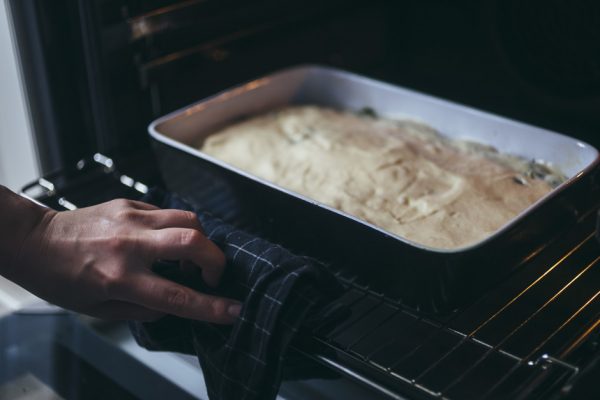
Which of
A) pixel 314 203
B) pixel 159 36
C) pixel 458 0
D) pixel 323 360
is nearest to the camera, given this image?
pixel 323 360

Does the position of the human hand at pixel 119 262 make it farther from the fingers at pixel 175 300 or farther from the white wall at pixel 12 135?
the white wall at pixel 12 135

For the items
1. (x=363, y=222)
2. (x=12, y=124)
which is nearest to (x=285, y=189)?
(x=363, y=222)

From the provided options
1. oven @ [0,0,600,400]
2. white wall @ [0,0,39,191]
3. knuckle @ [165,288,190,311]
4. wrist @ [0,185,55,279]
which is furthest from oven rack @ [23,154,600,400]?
white wall @ [0,0,39,191]

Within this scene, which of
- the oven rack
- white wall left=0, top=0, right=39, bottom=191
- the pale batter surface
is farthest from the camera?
white wall left=0, top=0, right=39, bottom=191

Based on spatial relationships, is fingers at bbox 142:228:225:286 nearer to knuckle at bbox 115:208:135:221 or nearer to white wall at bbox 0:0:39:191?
knuckle at bbox 115:208:135:221

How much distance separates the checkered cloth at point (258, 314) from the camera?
670mm

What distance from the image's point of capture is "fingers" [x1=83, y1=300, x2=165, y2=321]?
72cm

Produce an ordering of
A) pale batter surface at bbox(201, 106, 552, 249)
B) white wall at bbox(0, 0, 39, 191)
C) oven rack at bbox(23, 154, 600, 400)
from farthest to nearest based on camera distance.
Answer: white wall at bbox(0, 0, 39, 191)
pale batter surface at bbox(201, 106, 552, 249)
oven rack at bbox(23, 154, 600, 400)

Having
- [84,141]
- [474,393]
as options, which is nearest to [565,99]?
[474,393]

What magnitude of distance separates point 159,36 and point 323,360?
0.52 m

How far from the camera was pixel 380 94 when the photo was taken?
1086 mm

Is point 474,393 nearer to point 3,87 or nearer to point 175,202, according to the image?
point 175,202

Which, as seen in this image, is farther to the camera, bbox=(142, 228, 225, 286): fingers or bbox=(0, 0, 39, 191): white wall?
bbox=(0, 0, 39, 191): white wall

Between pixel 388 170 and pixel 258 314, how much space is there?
12.7 inches
